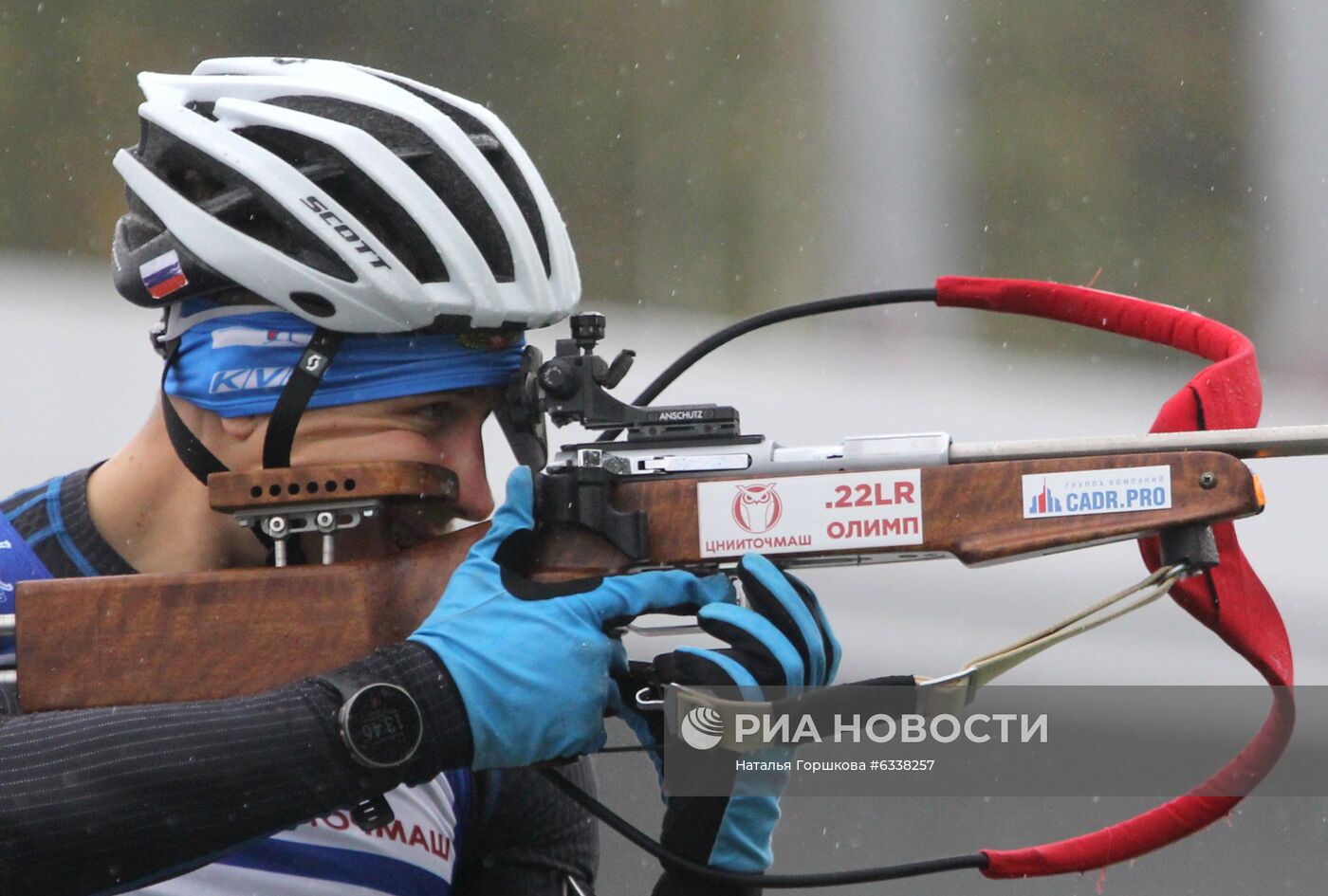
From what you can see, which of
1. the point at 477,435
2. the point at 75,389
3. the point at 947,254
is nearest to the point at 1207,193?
the point at 947,254

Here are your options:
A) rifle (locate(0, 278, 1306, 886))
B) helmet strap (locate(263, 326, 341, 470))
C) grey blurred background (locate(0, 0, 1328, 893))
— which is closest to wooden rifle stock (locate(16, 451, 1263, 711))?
rifle (locate(0, 278, 1306, 886))

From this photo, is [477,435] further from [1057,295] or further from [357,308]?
[1057,295]

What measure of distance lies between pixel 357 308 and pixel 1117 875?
1.79 meters

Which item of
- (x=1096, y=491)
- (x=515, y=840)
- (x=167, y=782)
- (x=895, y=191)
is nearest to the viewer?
(x=167, y=782)

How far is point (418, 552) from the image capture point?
1.56m

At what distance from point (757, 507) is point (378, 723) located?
363 mm

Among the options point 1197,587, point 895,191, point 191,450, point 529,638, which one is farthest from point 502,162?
point 895,191

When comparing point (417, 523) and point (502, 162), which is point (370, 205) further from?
point (417, 523)

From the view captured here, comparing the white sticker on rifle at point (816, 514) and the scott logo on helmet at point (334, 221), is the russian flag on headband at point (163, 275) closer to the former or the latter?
the scott logo on helmet at point (334, 221)

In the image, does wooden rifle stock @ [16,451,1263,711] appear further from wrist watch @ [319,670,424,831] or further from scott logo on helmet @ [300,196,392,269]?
scott logo on helmet @ [300,196,392,269]

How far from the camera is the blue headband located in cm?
161

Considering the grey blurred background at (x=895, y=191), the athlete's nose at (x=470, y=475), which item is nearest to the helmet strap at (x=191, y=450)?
the athlete's nose at (x=470, y=475)

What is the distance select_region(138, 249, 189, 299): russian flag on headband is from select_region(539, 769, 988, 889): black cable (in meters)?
0.55

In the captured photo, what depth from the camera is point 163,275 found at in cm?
164
